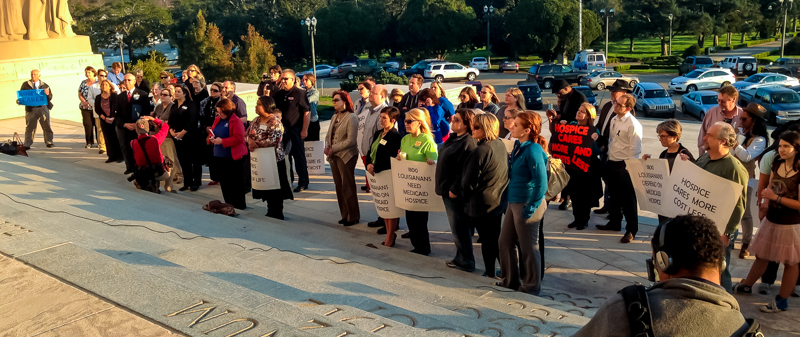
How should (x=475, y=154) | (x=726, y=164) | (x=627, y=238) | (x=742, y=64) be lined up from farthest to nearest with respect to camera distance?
(x=742, y=64)
(x=627, y=238)
(x=475, y=154)
(x=726, y=164)

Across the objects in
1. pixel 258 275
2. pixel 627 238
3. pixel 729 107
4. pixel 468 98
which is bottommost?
pixel 627 238

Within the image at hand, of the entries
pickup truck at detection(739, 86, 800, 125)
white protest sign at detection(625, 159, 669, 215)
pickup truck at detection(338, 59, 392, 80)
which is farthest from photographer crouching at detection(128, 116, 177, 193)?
pickup truck at detection(338, 59, 392, 80)

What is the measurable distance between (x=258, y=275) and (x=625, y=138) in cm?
485

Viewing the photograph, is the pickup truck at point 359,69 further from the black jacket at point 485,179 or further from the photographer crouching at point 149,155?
the black jacket at point 485,179

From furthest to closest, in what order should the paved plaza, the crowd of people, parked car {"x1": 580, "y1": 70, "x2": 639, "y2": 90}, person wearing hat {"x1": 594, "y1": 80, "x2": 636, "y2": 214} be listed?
parked car {"x1": 580, "y1": 70, "x2": 639, "y2": 90}
person wearing hat {"x1": 594, "y1": 80, "x2": 636, "y2": 214}
the crowd of people
the paved plaza

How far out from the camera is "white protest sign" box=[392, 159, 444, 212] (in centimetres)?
750

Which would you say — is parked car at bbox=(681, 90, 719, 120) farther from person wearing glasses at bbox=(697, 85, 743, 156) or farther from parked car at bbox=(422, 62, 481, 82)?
parked car at bbox=(422, 62, 481, 82)

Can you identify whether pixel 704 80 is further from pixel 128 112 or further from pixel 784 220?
pixel 784 220

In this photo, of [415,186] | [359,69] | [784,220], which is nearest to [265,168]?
[415,186]

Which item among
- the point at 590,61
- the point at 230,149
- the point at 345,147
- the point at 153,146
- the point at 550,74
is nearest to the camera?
the point at 345,147

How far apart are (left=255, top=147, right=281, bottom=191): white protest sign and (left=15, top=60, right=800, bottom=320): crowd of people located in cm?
8

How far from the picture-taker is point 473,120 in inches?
265

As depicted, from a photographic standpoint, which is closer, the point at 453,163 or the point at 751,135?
the point at 453,163

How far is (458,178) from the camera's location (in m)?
6.89
